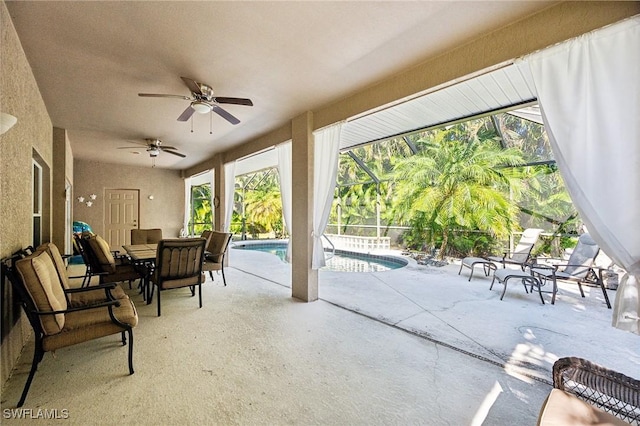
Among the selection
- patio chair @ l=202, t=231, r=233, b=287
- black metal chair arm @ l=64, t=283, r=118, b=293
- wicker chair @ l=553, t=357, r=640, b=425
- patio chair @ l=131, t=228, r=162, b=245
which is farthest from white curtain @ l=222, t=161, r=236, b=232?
wicker chair @ l=553, t=357, r=640, b=425

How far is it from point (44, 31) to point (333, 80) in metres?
2.44

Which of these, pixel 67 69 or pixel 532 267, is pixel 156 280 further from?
pixel 532 267

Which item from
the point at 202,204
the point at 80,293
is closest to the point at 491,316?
the point at 80,293

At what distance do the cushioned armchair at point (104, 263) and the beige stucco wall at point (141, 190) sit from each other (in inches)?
191

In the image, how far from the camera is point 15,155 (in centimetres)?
231

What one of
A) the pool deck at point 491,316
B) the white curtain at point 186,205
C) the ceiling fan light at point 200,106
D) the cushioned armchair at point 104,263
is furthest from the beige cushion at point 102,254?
the white curtain at point 186,205

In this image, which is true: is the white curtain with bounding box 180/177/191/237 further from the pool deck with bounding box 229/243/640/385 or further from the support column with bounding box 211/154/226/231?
the pool deck with bounding box 229/243/640/385

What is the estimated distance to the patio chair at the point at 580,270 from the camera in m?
4.00

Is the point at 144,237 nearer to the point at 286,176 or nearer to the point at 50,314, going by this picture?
the point at 286,176

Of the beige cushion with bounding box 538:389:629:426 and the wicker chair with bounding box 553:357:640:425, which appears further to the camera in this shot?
the wicker chair with bounding box 553:357:640:425

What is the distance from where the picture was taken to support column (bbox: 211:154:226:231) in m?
6.42

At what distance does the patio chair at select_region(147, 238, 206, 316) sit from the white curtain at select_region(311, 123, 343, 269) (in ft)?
4.88

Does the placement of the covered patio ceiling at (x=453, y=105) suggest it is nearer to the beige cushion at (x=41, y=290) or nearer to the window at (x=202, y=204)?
the beige cushion at (x=41, y=290)

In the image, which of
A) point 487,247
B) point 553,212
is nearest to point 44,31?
point 487,247
